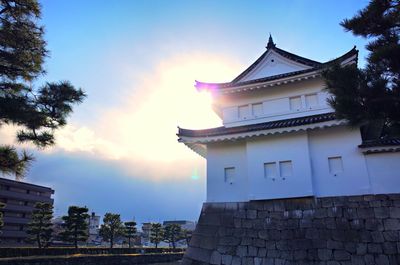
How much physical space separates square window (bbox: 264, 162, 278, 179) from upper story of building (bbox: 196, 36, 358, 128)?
6.51 ft

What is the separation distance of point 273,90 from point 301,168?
3.52 m

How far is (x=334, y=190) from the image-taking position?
9.36m

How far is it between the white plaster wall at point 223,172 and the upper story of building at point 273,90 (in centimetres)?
126

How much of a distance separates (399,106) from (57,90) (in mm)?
7002

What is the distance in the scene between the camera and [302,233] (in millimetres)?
9141

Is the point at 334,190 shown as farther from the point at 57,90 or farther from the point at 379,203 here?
the point at 57,90

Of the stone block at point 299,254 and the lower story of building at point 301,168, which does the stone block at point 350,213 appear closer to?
the lower story of building at point 301,168

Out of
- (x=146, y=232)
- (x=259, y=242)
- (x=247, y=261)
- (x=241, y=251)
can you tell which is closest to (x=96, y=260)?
(x=241, y=251)

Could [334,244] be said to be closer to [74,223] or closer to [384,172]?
[384,172]

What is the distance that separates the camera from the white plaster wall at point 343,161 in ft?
30.1

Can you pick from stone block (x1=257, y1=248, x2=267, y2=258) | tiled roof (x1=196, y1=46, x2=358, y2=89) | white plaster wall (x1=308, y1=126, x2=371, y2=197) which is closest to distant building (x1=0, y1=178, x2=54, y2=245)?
tiled roof (x1=196, y1=46, x2=358, y2=89)

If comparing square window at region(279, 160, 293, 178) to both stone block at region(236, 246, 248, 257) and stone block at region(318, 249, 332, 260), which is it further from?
stone block at region(236, 246, 248, 257)

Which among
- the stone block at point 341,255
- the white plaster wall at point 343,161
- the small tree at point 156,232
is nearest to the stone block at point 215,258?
the stone block at point 341,255

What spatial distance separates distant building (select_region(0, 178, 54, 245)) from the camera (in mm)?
34769
